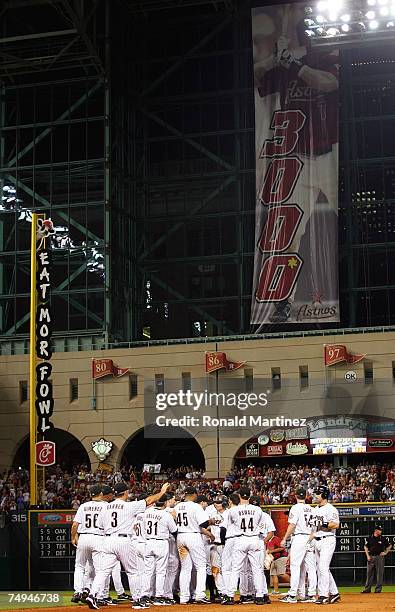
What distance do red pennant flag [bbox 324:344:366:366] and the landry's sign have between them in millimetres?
13965

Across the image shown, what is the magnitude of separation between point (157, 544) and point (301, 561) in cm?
292

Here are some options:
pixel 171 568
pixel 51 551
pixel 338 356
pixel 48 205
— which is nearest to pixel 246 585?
pixel 171 568

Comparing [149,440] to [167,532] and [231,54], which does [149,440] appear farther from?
[167,532]

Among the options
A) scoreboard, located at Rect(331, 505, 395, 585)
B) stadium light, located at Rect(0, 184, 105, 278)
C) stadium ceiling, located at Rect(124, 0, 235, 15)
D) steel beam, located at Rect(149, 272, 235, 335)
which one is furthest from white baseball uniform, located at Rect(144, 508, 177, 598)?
stadium ceiling, located at Rect(124, 0, 235, 15)

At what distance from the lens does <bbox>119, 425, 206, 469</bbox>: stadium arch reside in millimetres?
50000

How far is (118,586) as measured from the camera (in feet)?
71.7

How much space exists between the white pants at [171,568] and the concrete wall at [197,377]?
1003 inches

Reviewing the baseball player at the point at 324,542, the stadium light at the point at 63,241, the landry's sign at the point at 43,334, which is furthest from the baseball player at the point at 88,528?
the stadium light at the point at 63,241

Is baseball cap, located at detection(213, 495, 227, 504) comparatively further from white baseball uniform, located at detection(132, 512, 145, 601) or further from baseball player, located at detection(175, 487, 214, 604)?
white baseball uniform, located at detection(132, 512, 145, 601)

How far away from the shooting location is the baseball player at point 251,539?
1878cm

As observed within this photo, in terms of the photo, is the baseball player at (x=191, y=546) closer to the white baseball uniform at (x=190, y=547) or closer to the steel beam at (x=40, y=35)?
the white baseball uniform at (x=190, y=547)

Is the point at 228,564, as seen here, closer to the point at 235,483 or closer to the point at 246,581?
the point at 246,581

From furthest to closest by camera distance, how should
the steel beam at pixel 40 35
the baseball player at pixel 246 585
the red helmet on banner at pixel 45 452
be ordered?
1. the steel beam at pixel 40 35
2. the red helmet on banner at pixel 45 452
3. the baseball player at pixel 246 585

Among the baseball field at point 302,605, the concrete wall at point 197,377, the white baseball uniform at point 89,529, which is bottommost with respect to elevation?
the baseball field at point 302,605
